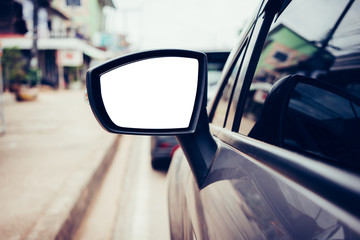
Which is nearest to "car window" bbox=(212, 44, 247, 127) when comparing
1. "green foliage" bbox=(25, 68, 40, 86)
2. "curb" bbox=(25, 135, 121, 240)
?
"curb" bbox=(25, 135, 121, 240)

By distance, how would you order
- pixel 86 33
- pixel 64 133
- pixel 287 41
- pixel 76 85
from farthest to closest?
pixel 86 33, pixel 76 85, pixel 64 133, pixel 287 41

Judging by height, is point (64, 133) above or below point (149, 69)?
below

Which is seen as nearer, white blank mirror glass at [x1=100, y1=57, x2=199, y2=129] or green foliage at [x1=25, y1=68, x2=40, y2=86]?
white blank mirror glass at [x1=100, y1=57, x2=199, y2=129]

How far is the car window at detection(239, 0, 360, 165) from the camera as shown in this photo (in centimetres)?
94

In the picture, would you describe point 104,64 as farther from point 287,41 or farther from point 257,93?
point 287,41

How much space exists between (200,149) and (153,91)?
1.07 ft

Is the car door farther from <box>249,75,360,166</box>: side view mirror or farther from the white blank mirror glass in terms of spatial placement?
the white blank mirror glass

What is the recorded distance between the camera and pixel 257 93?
1.49 metres

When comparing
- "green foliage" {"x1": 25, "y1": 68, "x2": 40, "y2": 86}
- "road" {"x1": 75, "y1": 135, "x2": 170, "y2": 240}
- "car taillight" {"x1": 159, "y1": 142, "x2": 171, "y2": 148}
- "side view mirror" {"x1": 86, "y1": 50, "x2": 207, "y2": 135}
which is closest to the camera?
"side view mirror" {"x1": 86, "y1": 50, "x2": 207, "y2": 135}

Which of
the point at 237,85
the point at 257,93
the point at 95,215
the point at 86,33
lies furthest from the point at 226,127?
the point at 86,33

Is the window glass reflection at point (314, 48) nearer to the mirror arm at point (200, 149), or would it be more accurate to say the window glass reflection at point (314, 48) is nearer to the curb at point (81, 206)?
the mirror arm at point (200, 149)

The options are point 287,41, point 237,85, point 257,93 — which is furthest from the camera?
point 287,41

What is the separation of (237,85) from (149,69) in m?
0.48

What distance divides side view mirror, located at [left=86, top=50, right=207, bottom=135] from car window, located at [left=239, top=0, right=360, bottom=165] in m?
0.30
